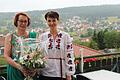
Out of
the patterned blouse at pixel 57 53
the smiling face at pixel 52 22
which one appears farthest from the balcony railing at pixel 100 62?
the smiling face at pixel 52 22

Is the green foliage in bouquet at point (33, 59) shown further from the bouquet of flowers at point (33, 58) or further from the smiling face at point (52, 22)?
the smiling face at point (52, 22)

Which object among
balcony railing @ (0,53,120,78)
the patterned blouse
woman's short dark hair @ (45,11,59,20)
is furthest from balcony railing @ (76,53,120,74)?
woman's short dark hair @ (45,11,59,20)

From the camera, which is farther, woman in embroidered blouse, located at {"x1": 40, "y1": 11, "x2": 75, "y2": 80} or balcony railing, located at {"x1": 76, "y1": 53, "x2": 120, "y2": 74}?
balcony railing, located at {"x1": 76, "y1": 53, "x2": 120, "y2": 74}

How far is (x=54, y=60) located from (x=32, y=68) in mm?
200

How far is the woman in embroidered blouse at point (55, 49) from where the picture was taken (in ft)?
7.70

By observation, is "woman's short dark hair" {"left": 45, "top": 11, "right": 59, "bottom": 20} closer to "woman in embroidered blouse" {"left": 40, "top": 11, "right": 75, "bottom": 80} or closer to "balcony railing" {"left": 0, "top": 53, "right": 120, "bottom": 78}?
"woman in embroidered blouse" {"left": 40, "top": 11, "right": 75, "bottom": 80}

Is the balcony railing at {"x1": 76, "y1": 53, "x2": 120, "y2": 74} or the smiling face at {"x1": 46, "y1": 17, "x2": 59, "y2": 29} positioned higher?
the smiling face at {"x1": 46, "y1": 17, "x2": 59, "y2": 29}

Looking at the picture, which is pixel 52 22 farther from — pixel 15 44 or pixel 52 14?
pixel 15 44

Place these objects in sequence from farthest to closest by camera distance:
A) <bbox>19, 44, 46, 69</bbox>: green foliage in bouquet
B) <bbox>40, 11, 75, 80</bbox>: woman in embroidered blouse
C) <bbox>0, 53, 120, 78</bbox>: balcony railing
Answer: <bbox>0, 53, 120, 78</bbox>: balcony railing < <bbox>40, 11, 75, 80</bbox>: woman in embroidered blouse < <bbox>19, 44, 46, 69</bbox>: green foliage in bouquet

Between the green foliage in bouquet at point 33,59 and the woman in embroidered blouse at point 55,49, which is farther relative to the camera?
the woman in embroidered blouse at point 55,49

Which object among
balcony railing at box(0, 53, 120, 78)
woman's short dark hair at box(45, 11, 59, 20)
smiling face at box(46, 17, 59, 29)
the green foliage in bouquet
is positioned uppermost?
woman's short dark hair at box(45, 11, 59, 20)

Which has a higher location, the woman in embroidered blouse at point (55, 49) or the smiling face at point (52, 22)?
the smiling face at point (52, 22)

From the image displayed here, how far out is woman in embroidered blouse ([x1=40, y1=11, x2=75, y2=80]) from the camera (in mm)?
2348

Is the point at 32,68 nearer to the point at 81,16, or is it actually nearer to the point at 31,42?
the point at 31,42
